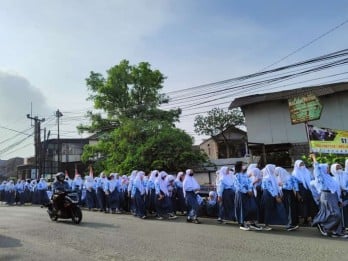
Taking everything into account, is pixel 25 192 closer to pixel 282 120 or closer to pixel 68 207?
pixel 68 207

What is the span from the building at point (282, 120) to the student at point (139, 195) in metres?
10.4

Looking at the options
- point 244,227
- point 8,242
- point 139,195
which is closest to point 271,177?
point 244,227

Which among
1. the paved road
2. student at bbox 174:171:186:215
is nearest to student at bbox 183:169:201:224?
the paved road

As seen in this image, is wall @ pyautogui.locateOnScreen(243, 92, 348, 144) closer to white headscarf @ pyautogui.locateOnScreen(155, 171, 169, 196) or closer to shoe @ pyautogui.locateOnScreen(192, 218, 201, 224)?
white headscarf @ pyautogui.locateOnScreen(155, 171, 169, 196)

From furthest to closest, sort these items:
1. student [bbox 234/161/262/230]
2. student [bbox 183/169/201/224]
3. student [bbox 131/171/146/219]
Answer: student [bbox 131/171/146/219], student [bbox 183/169/201/224], student [bbox 234/161/262/230]

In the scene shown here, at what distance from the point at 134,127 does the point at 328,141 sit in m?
15.3

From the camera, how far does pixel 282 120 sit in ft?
82.2

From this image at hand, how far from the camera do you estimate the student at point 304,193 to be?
11.6 meters

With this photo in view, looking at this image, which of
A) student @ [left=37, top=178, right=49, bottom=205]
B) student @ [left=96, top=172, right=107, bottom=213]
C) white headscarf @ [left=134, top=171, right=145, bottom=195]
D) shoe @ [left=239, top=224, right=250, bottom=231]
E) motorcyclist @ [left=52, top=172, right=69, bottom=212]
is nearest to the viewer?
shoe @ [left=239, top=224, right=250, bottom=231]

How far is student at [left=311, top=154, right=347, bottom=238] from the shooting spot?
9.92 m

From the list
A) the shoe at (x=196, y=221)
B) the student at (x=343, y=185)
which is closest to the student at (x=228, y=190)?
the shoe at (x=196, y=221)

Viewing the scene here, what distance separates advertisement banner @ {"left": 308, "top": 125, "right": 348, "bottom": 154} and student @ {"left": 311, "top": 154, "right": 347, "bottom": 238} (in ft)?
17.7

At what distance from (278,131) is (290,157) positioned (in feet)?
5.86

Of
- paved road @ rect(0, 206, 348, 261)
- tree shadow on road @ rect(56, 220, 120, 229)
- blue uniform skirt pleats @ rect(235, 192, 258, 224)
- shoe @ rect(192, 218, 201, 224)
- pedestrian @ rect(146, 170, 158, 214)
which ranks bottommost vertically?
paved road @ rect(0, 206, 348, 261)
